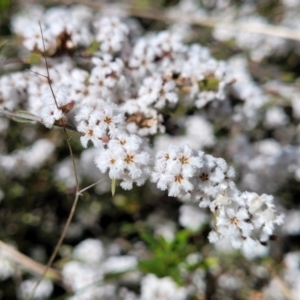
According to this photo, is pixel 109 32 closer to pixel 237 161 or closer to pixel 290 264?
pixel 237 161

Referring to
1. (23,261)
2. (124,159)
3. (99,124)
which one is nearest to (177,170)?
(124,159)

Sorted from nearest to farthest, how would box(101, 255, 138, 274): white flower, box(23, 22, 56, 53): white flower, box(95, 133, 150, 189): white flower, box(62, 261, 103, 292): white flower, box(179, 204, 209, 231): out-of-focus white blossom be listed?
1. box(95, 133, 150, 189): white flower
2. box(23, 22, 56, 53): white flower
3. box(62, 261, 103, 292): white flower
4. box(101, 255, 138, 274): white flower
5. box(179, 204, 209, 231): out-of-focus white blossom

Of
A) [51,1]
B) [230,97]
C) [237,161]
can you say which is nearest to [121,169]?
[230,97]

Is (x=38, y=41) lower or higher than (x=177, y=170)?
higher

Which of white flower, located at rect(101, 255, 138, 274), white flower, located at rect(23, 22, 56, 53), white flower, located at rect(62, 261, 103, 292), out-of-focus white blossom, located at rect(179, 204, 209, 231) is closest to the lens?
white flower, located at rect(23, 22, 56, 53)

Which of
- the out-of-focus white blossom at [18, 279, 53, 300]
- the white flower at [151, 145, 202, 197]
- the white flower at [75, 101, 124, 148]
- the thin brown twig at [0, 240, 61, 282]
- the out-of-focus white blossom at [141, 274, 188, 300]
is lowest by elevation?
the out-of-focus white blossom at [18, 279, 53, 300]

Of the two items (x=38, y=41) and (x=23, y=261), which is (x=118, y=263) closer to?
(x=23, y=261)

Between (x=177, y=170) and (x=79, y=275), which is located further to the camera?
(x=79, y=275)

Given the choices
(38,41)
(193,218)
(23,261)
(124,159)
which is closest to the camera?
(124,159)

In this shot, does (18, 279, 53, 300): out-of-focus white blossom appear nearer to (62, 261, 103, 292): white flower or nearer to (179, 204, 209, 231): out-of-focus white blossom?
(62, 261, 103, 292): white flower

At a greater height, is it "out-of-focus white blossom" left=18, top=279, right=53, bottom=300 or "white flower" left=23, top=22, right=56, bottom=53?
"white flower" left=23, top=22, right=56, bottom=53

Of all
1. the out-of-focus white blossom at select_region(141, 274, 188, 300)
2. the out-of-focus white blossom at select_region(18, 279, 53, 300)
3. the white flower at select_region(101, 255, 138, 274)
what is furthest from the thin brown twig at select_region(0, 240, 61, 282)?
the out-of-focus white blossom at select_region(141, 274, 188, 300)
